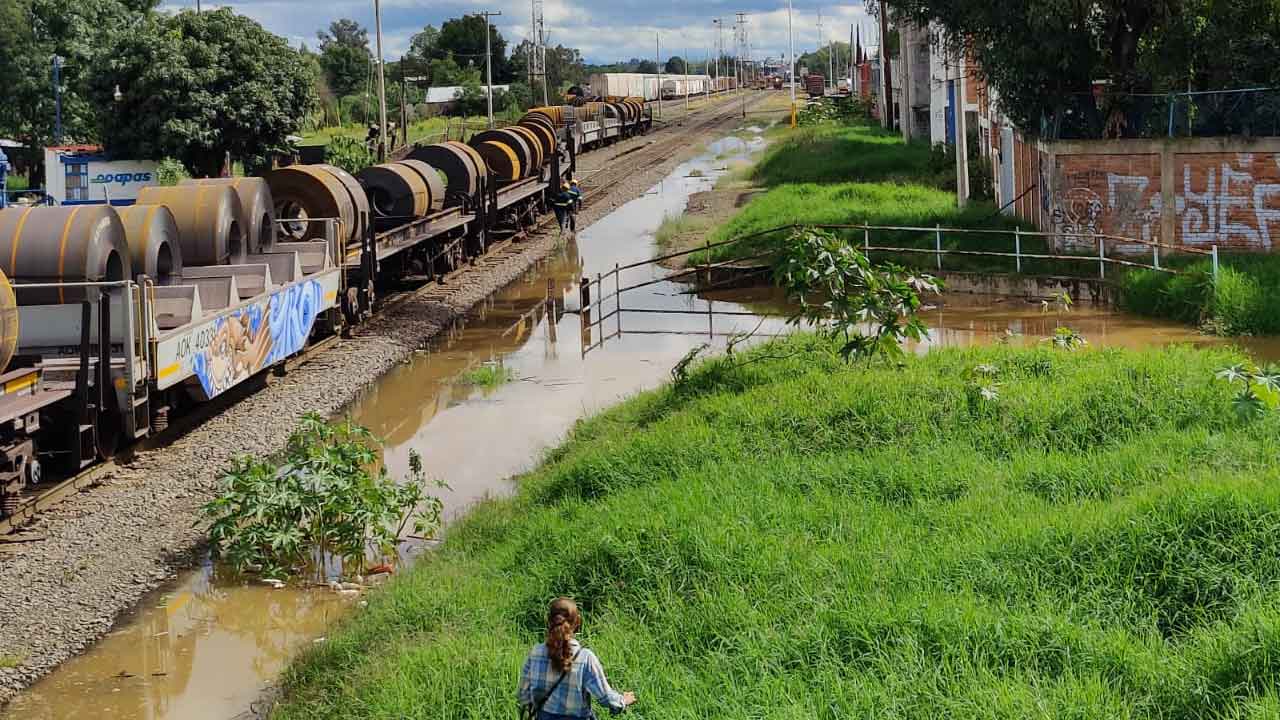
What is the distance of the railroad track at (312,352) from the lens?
12.6 meters

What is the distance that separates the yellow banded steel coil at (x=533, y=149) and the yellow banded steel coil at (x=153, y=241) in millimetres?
22866

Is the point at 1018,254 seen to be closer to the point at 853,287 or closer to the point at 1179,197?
the point at 1179,197

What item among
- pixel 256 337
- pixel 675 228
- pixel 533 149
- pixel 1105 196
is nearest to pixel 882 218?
pixel 675 228

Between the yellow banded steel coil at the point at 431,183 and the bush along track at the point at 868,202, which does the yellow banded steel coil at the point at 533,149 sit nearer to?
the bush along track at the point at 868,202

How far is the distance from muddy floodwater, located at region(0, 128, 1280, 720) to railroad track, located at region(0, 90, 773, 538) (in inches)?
50.2

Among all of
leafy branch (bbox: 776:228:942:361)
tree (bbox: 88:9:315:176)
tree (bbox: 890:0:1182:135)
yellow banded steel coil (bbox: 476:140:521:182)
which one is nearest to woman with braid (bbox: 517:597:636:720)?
leafy branch (bbox: 776:228:942:361)

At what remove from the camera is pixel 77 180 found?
43469mm

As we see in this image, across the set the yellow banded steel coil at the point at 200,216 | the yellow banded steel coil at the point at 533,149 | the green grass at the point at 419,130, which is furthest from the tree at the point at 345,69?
the yellow banded steel coil at the point at 200,216

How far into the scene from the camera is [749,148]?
75.6 meters

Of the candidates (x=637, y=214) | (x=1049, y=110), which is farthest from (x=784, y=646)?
(x=637, y=214)

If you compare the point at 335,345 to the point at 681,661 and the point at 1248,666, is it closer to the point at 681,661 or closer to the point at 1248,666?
the point at 681,661

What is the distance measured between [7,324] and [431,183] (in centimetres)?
1744

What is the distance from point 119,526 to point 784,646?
7065 mm

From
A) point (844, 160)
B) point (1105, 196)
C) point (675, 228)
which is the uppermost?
point (844, 160)
